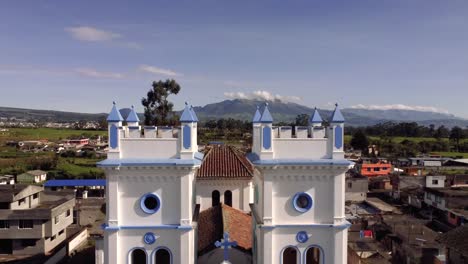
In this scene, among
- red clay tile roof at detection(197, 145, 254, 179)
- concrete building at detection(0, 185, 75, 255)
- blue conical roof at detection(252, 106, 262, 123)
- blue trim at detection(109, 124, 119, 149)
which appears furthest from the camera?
concrete building at detection(0, 185, 75, 255)

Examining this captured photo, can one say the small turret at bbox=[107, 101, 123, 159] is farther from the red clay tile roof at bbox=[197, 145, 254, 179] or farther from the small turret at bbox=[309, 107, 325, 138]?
the red clay tile roof at bbox=[197, 145, 254, 179]

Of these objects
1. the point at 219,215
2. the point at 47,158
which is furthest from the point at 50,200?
the point at 47,158

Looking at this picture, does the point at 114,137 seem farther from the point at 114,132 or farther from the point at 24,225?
the point at 24,225

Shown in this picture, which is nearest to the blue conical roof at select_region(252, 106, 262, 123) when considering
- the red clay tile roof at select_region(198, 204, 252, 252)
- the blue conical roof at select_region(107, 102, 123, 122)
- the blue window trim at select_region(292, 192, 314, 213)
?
the blue window trim at select_region(292, 192, 314, 213)

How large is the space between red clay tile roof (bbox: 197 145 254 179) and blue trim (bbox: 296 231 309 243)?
7.38m

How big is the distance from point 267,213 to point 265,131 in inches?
116

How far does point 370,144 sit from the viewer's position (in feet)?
376

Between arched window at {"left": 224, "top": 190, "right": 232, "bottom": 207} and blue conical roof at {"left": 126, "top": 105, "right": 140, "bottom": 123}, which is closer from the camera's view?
blue conical roof at {"left": 126, "top": 105, "right": 140, "bottom": 123}

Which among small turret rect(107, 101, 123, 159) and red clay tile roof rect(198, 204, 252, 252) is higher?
small turret rect(107, 101, 123, 159)

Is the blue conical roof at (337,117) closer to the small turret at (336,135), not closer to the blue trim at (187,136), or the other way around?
the small turret at (336,135)

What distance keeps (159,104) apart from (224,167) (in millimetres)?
7317

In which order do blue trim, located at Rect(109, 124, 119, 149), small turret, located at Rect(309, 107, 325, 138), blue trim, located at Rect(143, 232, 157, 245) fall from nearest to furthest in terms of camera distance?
1. blue trim, located at Rect(109, 124, 119, 149)
2. blue trim, located at Rect(143, 232, 157, 245)
3. small turret, located at Rect(309, 107, 325, 138)

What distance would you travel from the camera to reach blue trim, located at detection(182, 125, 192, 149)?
47.6 feet

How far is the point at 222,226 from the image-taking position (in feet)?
62.1
